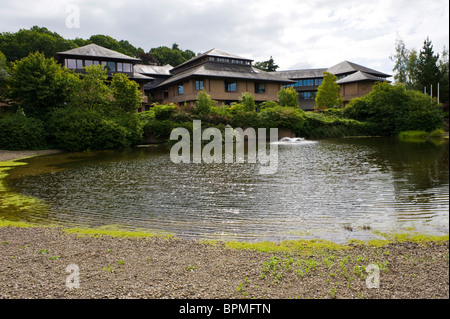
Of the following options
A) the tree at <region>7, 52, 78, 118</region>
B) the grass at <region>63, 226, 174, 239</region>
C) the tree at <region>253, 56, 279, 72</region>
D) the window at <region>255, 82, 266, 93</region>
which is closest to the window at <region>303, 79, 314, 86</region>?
the tree at <region>253, 56, 279, 72</region>

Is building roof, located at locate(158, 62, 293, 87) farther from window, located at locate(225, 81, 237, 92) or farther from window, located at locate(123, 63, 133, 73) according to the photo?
window, located at locate(123, 63, 133, 73)

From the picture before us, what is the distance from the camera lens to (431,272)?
4801 mm

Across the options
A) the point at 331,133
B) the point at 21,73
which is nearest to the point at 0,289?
the point at 21,73

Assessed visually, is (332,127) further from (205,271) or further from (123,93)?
(205,271)

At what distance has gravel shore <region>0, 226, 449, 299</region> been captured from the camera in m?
5.03

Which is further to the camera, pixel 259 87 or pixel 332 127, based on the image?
pixel 259 87

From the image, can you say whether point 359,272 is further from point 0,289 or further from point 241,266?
point 0,289

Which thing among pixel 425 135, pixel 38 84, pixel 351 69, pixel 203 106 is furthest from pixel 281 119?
pixel 425 135

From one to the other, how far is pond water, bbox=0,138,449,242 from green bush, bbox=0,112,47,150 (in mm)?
12483

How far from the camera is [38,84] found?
3228cm

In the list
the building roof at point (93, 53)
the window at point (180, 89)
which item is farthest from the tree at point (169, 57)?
the building roof at point (93, 53)

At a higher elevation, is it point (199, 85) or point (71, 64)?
point (71, 64)

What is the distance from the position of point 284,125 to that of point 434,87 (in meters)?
21.8

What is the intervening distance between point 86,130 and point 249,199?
24636mm
